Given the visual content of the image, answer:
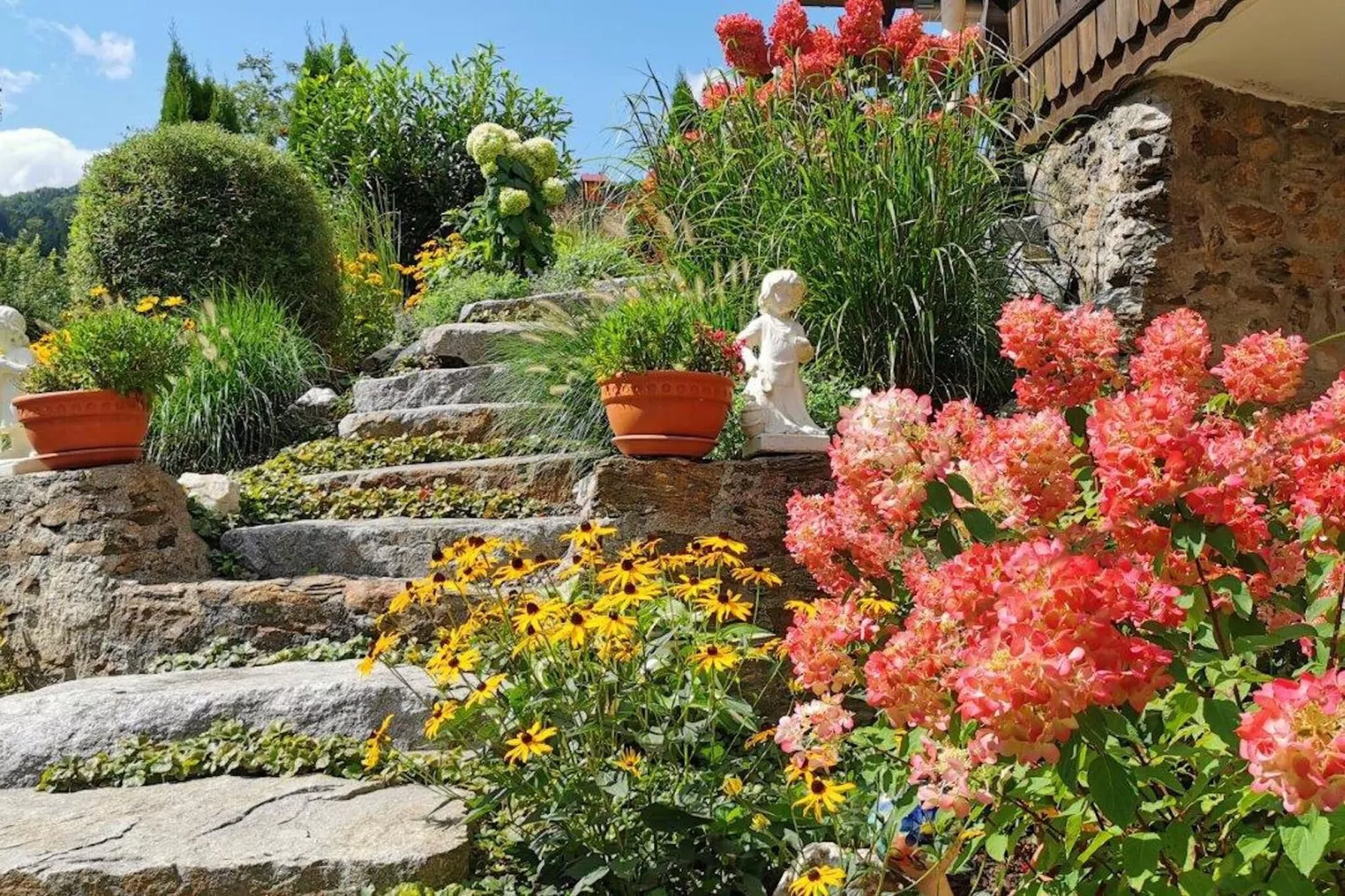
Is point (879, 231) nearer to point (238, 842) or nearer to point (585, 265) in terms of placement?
point (585, 265)

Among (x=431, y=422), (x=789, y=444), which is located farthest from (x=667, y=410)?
(x=431, y=422)

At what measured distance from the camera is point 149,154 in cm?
683

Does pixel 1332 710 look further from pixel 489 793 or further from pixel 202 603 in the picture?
pixel 202 603

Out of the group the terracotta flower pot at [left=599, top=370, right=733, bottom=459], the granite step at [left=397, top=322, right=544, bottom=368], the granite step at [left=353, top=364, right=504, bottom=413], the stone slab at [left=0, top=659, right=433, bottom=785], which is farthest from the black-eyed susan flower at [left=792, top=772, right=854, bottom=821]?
the granite step at [left=397, top=322, right=544, bottom=368]

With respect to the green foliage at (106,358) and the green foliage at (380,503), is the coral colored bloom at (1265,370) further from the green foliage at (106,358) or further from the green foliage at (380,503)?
the green foliage at (106,358)

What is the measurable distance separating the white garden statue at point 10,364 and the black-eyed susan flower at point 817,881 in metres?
3.96

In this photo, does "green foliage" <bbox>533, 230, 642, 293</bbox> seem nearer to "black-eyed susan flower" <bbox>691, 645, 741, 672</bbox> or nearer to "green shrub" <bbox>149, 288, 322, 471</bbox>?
"green shrub" <bbox>149, 288, 322, 471</bbox>

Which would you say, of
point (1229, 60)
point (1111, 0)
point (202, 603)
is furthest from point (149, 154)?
point (1229, 60)

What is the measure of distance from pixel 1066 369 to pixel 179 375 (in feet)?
16.1

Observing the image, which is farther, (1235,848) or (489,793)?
(489,793)

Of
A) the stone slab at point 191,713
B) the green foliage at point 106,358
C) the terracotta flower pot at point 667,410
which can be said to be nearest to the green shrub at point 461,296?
the green foliage at point 106,358

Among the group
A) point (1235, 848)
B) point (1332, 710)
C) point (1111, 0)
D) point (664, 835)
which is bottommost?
point (664, 835)

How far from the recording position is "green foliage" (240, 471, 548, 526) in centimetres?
447

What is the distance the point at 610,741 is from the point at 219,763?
3.67 ft
